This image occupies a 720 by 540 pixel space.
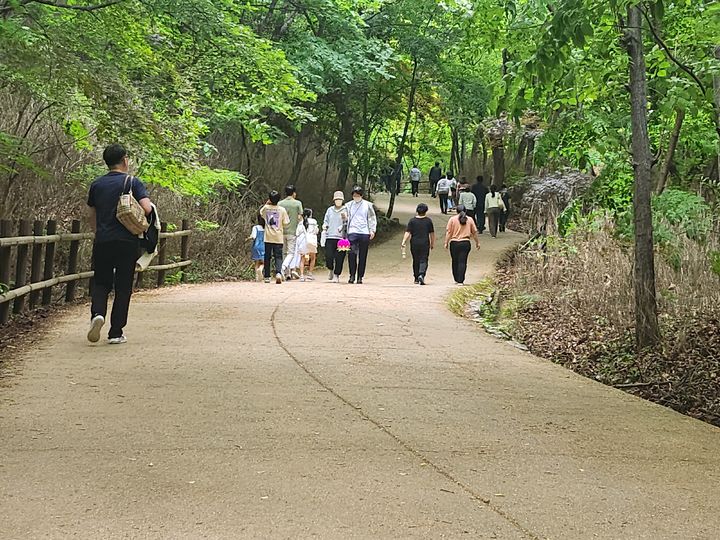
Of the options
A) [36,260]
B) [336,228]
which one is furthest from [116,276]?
[336,228]

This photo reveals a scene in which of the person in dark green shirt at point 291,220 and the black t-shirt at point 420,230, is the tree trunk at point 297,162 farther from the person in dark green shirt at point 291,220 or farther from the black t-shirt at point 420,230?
the black t-shirt at point 420,230

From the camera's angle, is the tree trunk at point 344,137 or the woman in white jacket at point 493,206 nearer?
the tree trunk at point 344,137

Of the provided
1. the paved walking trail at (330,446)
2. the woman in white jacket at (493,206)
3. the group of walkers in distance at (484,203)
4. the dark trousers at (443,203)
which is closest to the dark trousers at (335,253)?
the paved walking trail at (330,446)

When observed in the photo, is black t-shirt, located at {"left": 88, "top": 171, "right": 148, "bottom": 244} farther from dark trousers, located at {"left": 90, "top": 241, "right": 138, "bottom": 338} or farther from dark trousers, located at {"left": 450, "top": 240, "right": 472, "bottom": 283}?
dark trousers, located at {"left": 450, "top": 240, "right": 472, "bottom": 283}

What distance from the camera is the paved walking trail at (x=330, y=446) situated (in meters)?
3.71

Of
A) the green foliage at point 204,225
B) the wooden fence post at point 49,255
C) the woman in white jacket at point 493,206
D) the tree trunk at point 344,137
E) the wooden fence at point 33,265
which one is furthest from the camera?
the woman in white jacket at point 493,206

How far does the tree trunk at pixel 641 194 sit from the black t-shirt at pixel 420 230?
8.49 m

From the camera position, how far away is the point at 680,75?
10078 mm

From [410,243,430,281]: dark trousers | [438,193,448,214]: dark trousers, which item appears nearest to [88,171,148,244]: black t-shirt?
[410,243,430,281]: dark trousers

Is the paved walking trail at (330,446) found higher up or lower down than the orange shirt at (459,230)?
lower down

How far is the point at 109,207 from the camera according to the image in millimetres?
8180

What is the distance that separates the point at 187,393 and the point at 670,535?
355cm

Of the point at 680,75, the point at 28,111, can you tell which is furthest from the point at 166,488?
the point at 28,111

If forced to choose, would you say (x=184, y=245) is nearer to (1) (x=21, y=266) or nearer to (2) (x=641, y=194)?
(1) (x=21, y=266)
